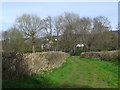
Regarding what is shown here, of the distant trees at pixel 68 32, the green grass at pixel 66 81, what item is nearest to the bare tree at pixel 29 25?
the distant trees at pixel 68 32

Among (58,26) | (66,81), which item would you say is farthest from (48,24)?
(66,81)

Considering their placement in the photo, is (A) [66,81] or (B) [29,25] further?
(B) [29,25]

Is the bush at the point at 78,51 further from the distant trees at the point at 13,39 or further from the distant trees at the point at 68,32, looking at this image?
the distant trees at the point at 13,39

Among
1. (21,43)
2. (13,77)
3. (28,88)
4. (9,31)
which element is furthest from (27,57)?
(9,31)

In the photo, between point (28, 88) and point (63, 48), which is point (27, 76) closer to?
point (28, 88)

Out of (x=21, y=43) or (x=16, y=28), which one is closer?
(x=21, y=43)

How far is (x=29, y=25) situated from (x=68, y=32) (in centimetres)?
1416

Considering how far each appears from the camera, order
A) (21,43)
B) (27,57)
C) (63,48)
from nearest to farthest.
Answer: (27,57)
(21,43)
(63,48)

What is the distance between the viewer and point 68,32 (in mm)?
Result: 78500

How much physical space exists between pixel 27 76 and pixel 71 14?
233 ft

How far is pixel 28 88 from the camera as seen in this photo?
1014 cm

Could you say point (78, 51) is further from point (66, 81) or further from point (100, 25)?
point (66, 81)

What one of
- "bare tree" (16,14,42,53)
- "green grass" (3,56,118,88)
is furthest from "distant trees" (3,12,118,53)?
"green grass" (3,56,118,88)

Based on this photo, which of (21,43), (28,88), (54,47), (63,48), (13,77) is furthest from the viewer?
(63,48)
